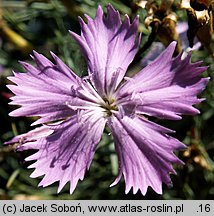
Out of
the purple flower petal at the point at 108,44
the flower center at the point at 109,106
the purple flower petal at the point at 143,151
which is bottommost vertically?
the purple flower petal at the point at 143,151

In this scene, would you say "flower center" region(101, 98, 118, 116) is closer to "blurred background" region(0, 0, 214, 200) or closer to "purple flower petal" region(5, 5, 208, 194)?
"purple flower petal" region(5, 5, 208, 194)

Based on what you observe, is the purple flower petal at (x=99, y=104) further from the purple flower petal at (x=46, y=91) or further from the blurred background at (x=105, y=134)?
the blurred background at (x=105, y=134)

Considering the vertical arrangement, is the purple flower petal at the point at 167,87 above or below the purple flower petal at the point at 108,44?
below

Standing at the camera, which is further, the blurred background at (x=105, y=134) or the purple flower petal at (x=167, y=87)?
the blurred background at (x=105, y=134)

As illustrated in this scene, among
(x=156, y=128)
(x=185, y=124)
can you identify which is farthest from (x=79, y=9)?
(x=156, y=128)

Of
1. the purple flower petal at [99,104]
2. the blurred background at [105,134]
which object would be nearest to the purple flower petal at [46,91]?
the purple flower petal at [99,104]
